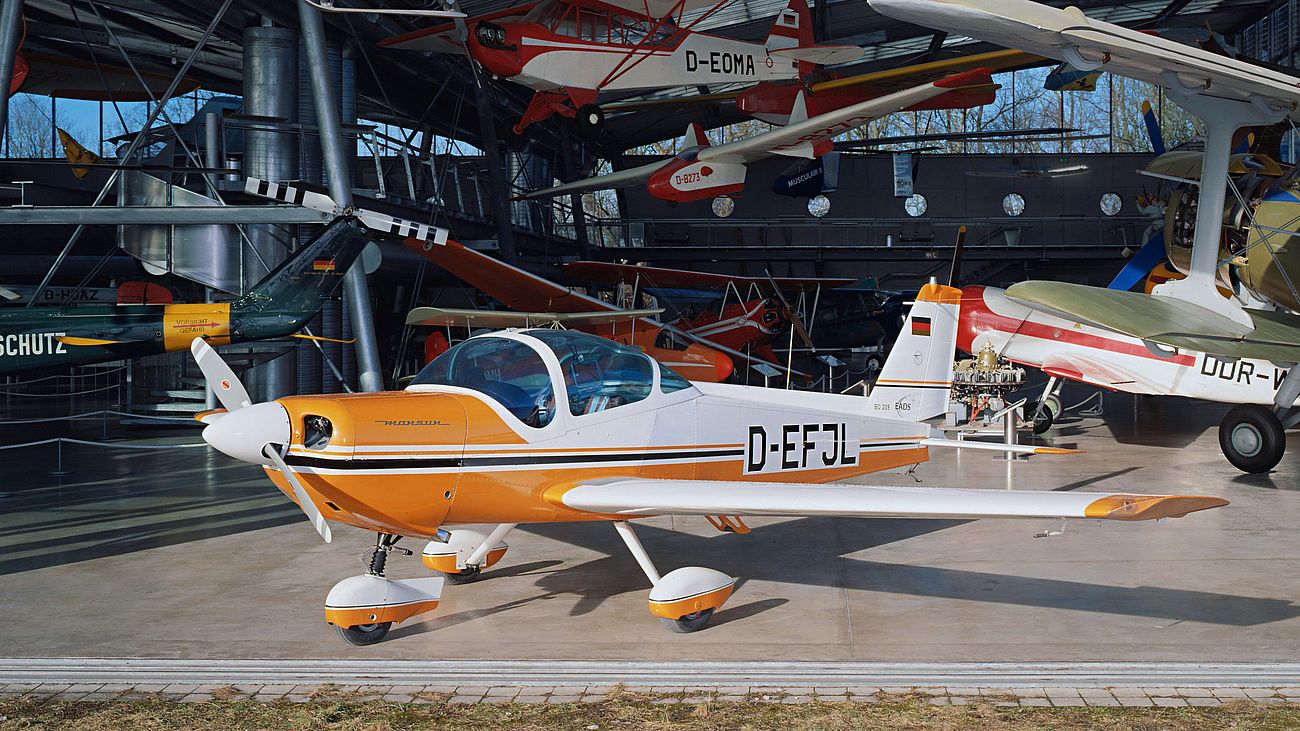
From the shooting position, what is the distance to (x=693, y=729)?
13.7ft

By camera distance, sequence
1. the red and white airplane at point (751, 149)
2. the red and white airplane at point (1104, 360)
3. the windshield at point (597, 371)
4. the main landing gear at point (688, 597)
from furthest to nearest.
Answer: the red and white airplane at point (751, 149) < the red and white airplane at point (1104, 360) < the windshield at point (597, 371) < the main landing gear at point (688, 597)

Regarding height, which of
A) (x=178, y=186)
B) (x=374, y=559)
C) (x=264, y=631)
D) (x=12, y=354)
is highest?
(x=178, y=186)

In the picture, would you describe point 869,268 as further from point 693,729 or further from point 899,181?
point 693,729

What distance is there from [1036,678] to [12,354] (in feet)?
31.9

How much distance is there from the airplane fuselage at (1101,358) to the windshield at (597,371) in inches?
304

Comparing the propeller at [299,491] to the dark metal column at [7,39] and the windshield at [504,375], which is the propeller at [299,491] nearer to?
the windshield at [504,375]

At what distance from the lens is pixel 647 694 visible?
464 centimetres

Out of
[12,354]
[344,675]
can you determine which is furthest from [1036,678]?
[12,354]

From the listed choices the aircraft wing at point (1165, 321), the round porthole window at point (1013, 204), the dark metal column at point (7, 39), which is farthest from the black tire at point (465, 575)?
the round porthole window at point (1013, 204)

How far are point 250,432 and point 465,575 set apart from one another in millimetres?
2219

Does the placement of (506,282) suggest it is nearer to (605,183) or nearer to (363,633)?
(605,183)

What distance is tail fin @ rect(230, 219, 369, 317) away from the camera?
10930 mm

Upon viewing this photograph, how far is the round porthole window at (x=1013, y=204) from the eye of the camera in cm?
3425

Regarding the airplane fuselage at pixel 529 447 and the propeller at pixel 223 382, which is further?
the propeller at pixel 223 382
